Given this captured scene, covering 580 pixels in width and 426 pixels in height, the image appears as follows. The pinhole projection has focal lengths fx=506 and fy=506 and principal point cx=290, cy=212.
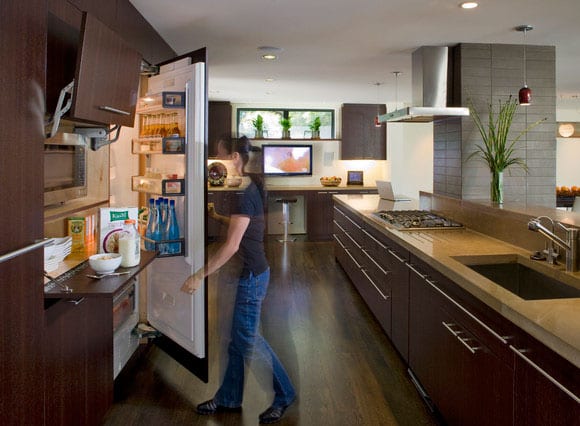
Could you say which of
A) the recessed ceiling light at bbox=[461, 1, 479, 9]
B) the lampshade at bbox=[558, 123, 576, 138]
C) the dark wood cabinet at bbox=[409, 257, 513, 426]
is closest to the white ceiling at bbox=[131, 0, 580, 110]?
the recessed ceiling light at bbox=[461, 1, 479, 9]

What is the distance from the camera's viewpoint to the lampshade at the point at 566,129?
320 inches

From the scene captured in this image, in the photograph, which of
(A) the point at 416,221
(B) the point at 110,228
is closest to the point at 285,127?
(A) the point at 416,221

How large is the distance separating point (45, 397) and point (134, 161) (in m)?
1.98

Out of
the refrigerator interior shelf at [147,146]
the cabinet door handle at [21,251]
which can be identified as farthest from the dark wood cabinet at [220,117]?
the cabinet door handle at [21,251]

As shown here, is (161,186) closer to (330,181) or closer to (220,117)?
(220,117)

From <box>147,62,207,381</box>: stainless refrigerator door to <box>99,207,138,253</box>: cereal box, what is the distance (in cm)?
46

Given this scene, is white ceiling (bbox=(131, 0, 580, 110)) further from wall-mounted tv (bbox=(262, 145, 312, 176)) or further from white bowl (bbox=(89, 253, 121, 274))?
wall-mounted tv (bbox=(262, 145, 312, 176))

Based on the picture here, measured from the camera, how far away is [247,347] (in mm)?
2600

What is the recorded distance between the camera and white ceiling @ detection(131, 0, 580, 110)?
329 centimetres

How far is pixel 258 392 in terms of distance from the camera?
2973mm

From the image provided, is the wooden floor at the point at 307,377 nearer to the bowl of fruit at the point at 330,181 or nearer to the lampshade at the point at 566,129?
the bowl of fruit at the point at 330,181

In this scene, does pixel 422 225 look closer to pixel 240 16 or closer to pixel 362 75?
pixel 240 16

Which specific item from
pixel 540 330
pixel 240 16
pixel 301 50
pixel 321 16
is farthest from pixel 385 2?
pixel 540 330

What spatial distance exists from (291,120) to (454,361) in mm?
7219
